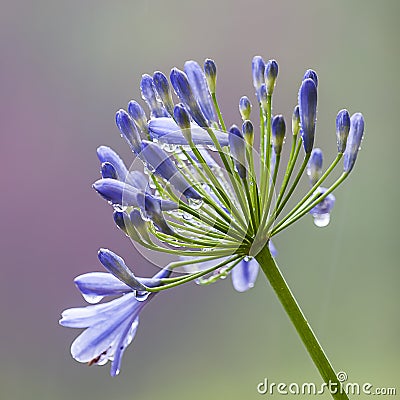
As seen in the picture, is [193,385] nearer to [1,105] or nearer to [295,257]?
[295,257]

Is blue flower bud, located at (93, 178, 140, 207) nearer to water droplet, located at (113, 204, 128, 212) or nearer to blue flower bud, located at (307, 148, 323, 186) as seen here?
water droplet, located at (113, 204, 128, 212)

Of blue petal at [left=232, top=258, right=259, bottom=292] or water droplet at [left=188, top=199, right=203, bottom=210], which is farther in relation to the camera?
blue petal at [left=232, top=258, right=259, bottom=292]

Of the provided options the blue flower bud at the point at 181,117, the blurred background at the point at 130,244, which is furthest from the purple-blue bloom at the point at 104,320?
the blurred background at the point at 130,244

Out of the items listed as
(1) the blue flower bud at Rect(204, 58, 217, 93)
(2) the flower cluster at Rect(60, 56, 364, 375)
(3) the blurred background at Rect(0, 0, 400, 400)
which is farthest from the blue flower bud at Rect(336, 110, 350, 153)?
(3) the blurred background at Rect(0, 0, 400, 400)

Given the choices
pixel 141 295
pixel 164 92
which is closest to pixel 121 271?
pixel 141 295

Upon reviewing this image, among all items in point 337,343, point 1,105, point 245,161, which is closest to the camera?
point 245,161

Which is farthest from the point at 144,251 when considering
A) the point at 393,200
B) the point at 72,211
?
the point at 393,200

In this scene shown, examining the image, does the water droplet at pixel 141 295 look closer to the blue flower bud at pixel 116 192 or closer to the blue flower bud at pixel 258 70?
the blue flower bud at pixel 116 192
